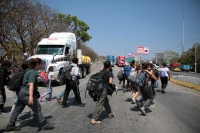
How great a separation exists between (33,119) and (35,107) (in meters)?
1.35

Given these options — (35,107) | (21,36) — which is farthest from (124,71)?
(21,36)

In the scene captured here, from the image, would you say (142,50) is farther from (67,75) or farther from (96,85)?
(96,85)

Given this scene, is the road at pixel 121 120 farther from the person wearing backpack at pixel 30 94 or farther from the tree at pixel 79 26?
the tree at pixel 79 26

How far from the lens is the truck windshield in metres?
14.2

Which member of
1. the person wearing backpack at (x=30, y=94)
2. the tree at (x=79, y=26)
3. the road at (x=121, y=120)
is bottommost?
the road at (x=121, y=120)

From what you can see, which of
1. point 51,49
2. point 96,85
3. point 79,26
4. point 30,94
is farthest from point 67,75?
point 79,26

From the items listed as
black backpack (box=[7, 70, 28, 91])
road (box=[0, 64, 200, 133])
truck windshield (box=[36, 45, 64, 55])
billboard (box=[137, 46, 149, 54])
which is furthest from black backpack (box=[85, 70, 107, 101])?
billboard (box=[137, 46, 149, 54])

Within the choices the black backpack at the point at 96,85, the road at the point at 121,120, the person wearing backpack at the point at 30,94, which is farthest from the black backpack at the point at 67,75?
the person wearing backpack at the point at 30,94

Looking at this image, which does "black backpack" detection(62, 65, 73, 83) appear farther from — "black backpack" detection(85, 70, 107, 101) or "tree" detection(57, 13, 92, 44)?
"tree" detection(57, 13, 92, 44)

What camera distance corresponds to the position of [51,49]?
47.1 feet

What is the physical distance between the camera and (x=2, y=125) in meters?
5.08

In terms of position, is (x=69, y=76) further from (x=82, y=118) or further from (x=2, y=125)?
(x=2, y=125)

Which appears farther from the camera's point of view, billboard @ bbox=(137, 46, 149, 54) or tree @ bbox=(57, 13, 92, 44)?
tree @ bbox=(57, 13, 92, 44)

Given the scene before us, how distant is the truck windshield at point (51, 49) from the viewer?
46.6 feet
